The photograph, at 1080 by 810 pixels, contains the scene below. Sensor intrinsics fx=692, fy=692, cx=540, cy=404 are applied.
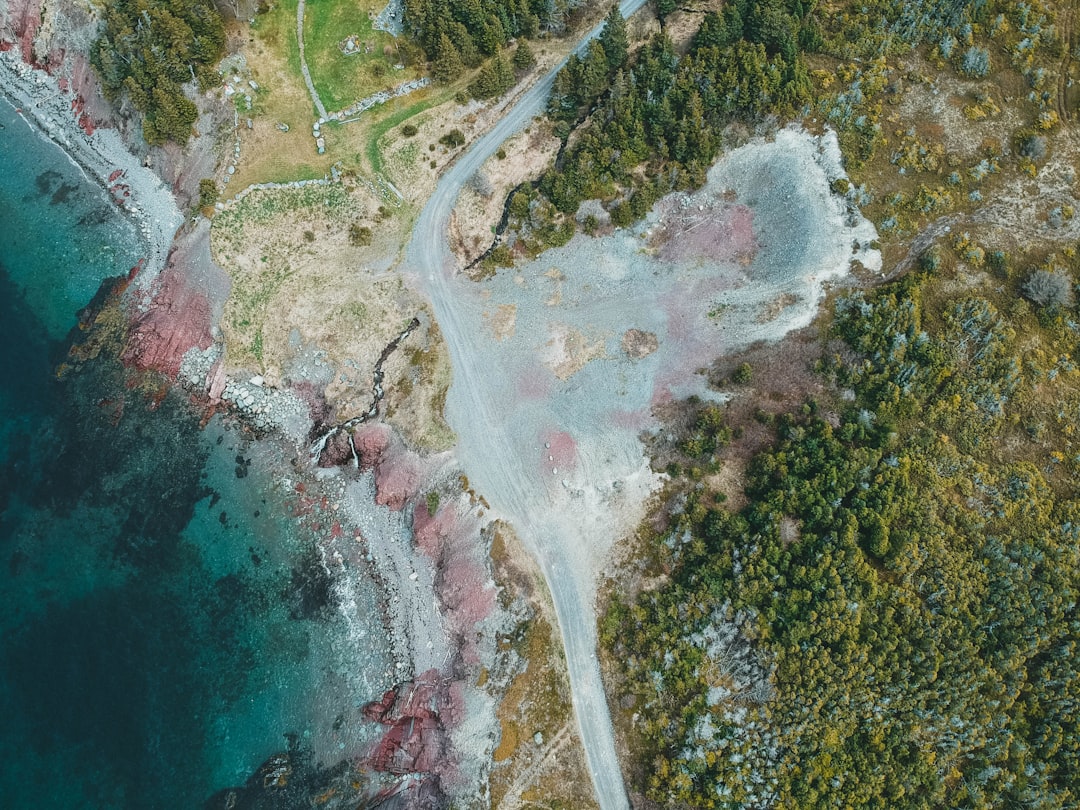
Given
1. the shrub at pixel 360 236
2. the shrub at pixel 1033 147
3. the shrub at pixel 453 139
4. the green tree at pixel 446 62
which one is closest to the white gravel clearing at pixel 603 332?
the shrub at pixel 360 236

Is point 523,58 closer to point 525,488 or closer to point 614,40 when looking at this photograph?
point 614,40

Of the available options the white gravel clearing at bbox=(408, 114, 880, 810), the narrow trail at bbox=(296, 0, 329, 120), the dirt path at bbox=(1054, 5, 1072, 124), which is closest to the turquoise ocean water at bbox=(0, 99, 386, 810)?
the white gravel clearing at bbox=(408, 114, 880, 810)

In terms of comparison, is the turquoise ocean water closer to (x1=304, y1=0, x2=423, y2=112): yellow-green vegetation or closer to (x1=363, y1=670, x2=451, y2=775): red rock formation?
(x1=363, y1=670, x2=451, y2=775): red rock formation

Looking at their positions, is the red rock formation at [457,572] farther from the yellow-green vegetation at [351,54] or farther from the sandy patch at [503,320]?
the yellow-green vegetation at [351,54]

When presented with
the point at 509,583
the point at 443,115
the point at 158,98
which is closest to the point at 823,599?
the point at 509,583

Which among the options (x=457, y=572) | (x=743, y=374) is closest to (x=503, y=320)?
(x=743, y=374)

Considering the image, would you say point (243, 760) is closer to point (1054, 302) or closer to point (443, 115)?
point (443, 115)
